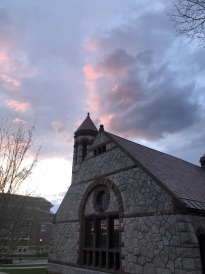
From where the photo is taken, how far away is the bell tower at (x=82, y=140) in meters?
21.3

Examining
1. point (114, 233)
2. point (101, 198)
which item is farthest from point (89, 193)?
point (114, 233)

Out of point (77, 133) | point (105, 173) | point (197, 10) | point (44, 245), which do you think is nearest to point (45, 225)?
point (44, 245)

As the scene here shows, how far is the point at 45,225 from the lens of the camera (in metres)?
49.8

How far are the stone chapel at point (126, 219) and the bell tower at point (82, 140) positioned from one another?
229 inches

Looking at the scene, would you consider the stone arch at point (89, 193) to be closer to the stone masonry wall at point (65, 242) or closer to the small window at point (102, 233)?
the stone masonry wall at point (65, 242)

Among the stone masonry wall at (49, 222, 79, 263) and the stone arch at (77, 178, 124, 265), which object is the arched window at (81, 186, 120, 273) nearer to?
the stone arch at (77, 178, 124, 265)

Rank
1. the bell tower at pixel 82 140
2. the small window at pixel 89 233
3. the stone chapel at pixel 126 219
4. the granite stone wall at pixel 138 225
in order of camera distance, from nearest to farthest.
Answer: the granite stone wall at pixel 138 225 < the stone chapel at pixel 126 219 < the small window at pixel 89 233 < the bell tower at pixel 82 140

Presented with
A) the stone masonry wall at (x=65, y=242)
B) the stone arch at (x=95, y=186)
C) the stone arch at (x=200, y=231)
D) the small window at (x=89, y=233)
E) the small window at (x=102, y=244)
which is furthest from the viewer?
the stone masonry wall at (x=65, y=242)

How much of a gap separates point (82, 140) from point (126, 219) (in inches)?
476

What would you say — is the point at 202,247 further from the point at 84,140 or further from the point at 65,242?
the point at 84,140

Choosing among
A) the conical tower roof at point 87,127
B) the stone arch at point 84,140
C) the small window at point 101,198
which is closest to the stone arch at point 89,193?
the small window at point 101,198

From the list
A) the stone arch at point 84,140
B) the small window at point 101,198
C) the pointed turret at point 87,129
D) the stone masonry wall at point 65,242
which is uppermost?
the pointed turret at point 87,129

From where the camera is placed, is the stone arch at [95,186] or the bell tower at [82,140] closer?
the stone arch at [95,186]

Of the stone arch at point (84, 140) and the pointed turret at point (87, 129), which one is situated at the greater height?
the pointed turret at point (87, 129)
